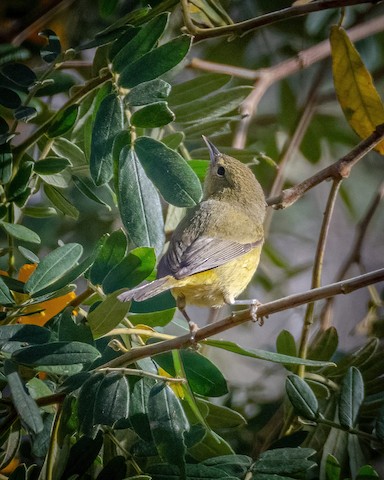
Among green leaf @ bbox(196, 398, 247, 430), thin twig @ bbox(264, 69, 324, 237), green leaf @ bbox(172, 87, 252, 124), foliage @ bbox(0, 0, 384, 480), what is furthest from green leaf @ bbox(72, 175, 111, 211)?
thin twig @ bbox(264, 69, 324, 237)

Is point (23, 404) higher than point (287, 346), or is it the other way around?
point (23, 404)

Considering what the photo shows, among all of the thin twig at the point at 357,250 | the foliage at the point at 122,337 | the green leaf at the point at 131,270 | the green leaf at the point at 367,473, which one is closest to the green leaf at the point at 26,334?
the foliage at the point at 122,337

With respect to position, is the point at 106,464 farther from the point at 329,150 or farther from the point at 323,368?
the point at 329,150

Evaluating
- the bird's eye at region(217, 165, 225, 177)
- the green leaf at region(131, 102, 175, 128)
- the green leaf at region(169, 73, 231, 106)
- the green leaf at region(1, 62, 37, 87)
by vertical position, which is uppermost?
the green leaf at region(1, 62, 37, 87)

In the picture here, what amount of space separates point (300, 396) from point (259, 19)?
0.55 meters

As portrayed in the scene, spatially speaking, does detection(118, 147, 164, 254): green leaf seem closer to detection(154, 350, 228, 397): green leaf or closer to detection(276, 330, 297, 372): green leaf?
detection(154, 350, 228, 397): green leaf

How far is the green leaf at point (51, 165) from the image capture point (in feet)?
3.49

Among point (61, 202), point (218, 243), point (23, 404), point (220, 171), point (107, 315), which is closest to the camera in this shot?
point (23, 404)

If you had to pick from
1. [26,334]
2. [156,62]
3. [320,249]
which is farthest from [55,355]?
[320,249]

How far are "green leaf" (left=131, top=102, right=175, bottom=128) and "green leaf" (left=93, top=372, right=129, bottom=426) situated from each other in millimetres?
329

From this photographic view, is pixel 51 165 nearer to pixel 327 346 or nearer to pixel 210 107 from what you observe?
pixel 210 107

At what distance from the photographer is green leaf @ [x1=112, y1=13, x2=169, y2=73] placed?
3.29ft

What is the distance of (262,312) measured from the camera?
36.1 inches

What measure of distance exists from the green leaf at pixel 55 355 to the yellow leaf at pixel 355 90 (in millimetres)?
713
